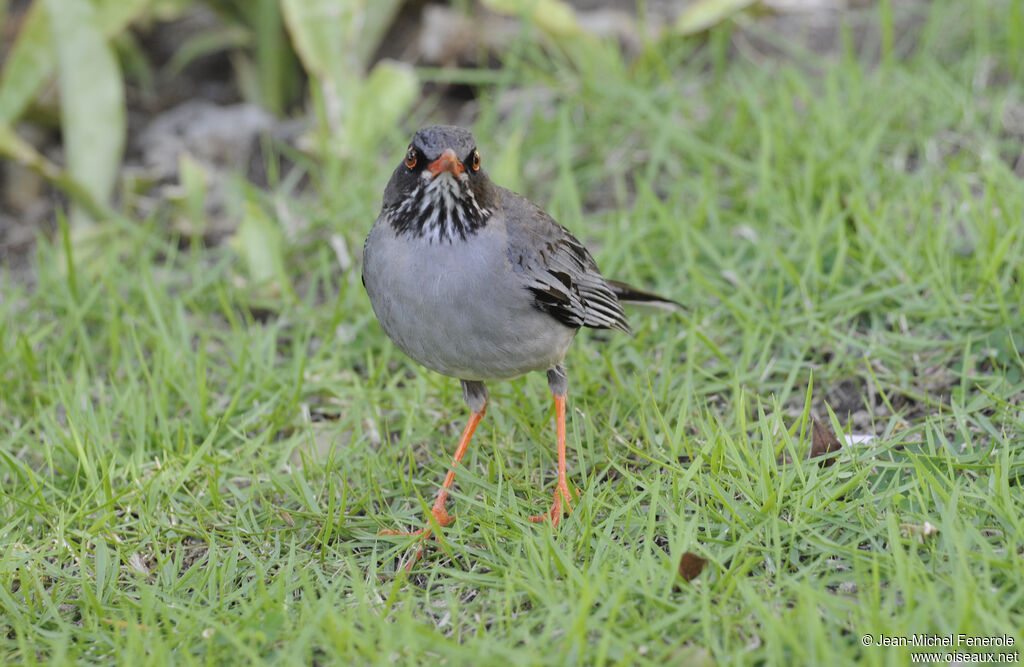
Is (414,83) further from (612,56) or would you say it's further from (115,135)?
(115,135)

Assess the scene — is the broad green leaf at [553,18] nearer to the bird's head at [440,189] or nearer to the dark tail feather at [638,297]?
the dark tail feather at [638,297]

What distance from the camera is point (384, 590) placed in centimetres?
403

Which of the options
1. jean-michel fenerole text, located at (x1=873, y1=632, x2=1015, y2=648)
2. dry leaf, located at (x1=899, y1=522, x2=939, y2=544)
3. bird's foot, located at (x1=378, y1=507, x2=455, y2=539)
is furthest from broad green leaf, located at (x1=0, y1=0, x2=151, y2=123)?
jean-michel fenerole text, located at (x1=873, y1=632, x2=1015, y2=648)

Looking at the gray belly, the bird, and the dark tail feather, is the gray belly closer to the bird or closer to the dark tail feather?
the bird

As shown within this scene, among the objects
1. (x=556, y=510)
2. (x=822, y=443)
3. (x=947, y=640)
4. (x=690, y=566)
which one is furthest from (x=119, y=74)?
(x=947, y=640)

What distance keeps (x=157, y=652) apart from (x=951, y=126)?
604 cm

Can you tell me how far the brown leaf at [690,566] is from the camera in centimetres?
381

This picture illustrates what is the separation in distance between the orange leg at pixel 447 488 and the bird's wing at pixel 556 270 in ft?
2.35

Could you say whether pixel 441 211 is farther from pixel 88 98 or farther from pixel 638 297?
pixel 88 98

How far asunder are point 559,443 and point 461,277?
985 mm

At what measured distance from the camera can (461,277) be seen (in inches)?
169

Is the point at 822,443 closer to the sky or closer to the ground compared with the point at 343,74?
closer to the ground

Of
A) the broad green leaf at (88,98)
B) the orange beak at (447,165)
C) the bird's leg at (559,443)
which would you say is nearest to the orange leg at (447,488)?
the bird's leg at (559,443)

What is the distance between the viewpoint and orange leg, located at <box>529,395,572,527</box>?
4.39m
